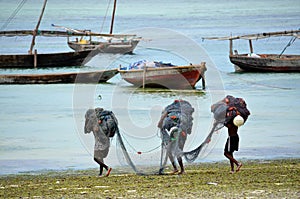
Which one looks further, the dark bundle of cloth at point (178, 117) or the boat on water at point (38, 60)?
the boat on water at point (38, 60)

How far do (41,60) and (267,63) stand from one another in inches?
454

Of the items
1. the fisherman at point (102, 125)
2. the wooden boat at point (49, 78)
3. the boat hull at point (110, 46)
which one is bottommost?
the boat hull at point (110, 46)

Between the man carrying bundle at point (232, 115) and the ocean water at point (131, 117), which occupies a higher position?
the man carrying bundle at point (232, 115)

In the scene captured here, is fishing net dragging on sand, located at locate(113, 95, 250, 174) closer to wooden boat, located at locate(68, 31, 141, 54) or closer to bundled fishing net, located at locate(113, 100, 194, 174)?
bundled fishing net, located at locate(113, 100, 194, 174)

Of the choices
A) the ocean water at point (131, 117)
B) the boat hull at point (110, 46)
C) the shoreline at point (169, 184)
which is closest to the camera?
the shoreline at point (169, 184)

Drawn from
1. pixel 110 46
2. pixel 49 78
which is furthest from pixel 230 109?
pixel 110 46

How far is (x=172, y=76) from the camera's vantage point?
30312mm

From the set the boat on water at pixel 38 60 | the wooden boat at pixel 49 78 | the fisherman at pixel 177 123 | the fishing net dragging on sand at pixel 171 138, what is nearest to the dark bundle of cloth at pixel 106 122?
the fishing net dragging on sand at pixel 171 138

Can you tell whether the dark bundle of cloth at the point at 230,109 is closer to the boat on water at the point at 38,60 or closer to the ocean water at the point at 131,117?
the ocean water at the point at 131,117

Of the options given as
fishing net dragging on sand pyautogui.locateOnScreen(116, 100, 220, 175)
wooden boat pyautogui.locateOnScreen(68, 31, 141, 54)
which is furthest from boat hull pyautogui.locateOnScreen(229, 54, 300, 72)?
fishing net dragging on sand pyautogui.locateOnScreen(116, 100, 220, 175)

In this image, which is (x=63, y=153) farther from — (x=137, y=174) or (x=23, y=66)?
(x=23, y=66)

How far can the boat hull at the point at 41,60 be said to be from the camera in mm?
40062

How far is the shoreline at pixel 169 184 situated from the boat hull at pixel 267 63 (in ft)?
70.0

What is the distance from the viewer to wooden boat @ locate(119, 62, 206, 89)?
3003cm
